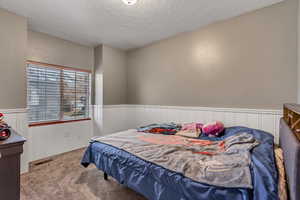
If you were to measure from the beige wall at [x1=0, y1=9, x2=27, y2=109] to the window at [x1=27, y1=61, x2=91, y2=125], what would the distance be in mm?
480

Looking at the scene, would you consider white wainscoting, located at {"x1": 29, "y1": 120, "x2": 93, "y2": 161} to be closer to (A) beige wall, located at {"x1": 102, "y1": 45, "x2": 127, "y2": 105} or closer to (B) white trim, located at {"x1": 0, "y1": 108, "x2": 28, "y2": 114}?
(B) white trim, located at {"x1": 0, "y1": 108, "x2": 28, "y2": 114}

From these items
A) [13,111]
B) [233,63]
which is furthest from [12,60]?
[233,63]

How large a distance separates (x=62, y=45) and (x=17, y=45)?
0.99 m

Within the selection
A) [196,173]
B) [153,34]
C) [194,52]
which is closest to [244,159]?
[196,173]

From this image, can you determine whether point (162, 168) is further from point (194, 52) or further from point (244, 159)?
point (194, 52)

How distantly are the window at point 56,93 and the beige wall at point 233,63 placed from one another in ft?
5.60

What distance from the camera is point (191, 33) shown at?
9.38ft

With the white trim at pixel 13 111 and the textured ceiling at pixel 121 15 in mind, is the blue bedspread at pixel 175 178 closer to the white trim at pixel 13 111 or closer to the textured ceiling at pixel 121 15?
the white trim at pixel 13 111

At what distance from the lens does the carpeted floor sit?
1.76 metres

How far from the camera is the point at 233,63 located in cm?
238

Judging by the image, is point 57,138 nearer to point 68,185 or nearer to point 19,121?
point 19,121

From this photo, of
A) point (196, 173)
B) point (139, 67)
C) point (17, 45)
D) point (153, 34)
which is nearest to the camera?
point (196, 173)

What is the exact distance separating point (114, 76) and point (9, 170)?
10.2 feet

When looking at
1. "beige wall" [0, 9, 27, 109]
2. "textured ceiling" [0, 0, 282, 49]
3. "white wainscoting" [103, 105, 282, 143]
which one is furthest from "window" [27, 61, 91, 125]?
"textured ceiling" [0, 0, 282, 49]
